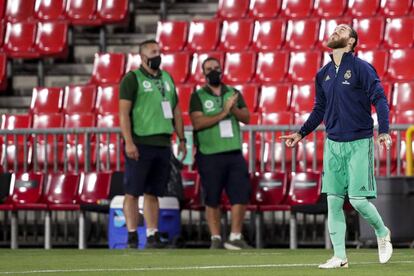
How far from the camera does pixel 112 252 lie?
43.0 feet

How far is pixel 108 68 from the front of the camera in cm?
1825

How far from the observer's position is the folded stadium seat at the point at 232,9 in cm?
1858

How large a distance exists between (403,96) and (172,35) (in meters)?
3.71

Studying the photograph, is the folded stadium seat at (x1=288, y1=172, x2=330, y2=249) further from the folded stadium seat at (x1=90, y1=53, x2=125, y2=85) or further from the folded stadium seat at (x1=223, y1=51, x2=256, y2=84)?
the folded stadium seat at (x1=90, y1=53, x2=125, y2=85)

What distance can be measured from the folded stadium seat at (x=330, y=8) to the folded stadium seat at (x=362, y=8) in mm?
102

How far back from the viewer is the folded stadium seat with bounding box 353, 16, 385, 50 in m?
17.3

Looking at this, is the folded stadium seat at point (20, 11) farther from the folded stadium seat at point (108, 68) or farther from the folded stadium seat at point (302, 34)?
the folded stadium seat at point (302, 34)

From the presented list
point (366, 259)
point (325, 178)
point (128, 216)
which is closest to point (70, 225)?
point (128, 216)

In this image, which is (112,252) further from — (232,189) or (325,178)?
(325,178)

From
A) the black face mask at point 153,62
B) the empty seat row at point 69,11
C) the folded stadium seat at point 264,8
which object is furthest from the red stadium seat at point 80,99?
the black face mask at point 153,62

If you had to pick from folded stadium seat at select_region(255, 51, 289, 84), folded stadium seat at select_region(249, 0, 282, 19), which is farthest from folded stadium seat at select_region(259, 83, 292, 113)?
folded stadium seat at select_region(249, 0, 282, 19)

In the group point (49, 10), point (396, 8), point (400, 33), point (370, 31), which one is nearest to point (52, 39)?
point (49, 10)

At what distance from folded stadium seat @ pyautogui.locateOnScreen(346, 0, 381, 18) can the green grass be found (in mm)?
5484

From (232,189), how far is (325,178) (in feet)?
14.9
